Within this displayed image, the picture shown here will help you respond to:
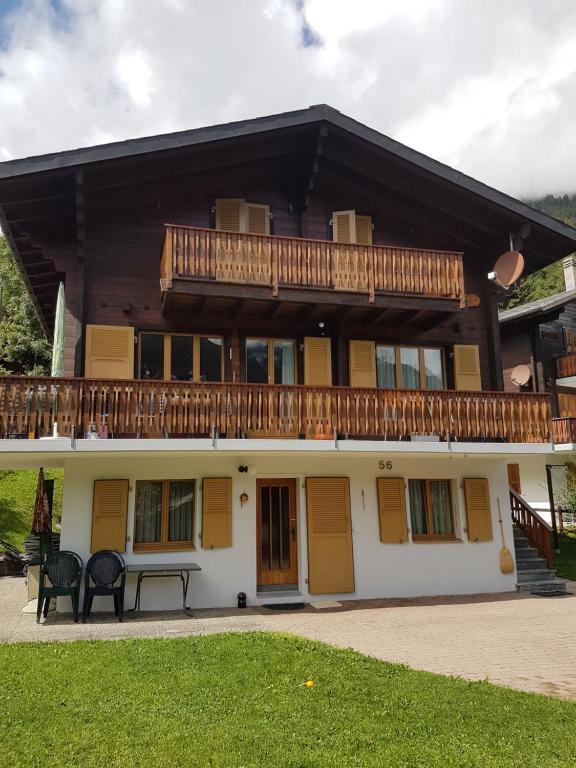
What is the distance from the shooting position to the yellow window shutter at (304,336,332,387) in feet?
44.6

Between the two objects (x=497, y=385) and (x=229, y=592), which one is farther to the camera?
(x=497, y=385)

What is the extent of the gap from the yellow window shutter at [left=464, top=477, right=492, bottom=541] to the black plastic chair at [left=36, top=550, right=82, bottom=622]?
7655 mm

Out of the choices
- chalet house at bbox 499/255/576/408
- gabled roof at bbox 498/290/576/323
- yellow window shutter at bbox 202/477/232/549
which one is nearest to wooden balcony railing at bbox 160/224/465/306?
yellow window shutter at bbox 202/477/232/549

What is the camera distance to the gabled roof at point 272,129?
448 inches

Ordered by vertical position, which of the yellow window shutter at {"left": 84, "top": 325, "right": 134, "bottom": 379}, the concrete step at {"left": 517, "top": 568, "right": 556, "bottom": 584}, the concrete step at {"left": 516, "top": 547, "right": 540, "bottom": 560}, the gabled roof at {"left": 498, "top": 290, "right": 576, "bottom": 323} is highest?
the gabled roof at {"left": 498, "top": 290, "right": 576, "bottom": 323}

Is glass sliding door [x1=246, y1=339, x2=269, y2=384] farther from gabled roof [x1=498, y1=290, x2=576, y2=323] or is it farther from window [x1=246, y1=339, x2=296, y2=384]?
gabled roof [x1=498, y1=290, x2=576, y2=323]

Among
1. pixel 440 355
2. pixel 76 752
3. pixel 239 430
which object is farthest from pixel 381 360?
pixel 76 752

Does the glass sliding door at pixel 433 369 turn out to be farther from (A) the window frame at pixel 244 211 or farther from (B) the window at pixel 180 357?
(B) the window at pixel 180 357

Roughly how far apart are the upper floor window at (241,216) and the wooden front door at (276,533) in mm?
5474

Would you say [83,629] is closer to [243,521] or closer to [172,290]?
[243,521]

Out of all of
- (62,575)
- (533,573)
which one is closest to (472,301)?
(533,573)

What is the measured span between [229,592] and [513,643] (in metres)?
5.04

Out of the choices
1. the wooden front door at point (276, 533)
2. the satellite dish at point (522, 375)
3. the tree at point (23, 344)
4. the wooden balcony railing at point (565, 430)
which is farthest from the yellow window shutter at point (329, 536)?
the tree at point (23, 344)

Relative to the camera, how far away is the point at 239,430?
1182cm
